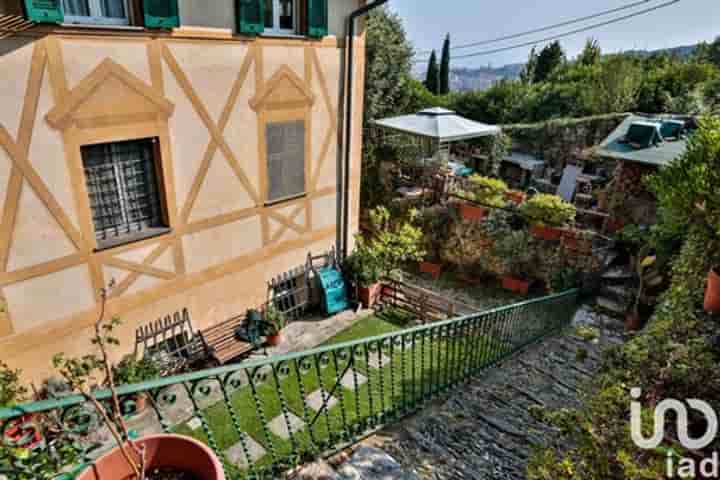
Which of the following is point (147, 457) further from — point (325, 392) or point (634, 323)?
point (634, 323)

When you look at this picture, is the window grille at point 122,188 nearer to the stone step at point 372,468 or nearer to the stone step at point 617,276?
the stone step at point 372,468

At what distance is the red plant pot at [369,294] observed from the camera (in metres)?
9.12

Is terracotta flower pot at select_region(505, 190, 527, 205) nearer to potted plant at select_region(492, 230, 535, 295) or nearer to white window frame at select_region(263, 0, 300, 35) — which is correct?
potted plant at select_region(492, 230, 535, 295)

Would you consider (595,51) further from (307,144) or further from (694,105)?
(307,144)

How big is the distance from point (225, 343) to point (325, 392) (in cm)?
237

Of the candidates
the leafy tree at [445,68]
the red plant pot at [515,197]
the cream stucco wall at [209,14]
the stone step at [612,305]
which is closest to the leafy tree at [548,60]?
the leafy tree at [445,68]

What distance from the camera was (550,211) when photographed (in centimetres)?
984

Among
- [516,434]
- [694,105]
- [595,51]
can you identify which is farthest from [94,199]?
[595,51]

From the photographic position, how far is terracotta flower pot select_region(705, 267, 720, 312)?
4496 millimetres

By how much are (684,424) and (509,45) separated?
22.6 metres

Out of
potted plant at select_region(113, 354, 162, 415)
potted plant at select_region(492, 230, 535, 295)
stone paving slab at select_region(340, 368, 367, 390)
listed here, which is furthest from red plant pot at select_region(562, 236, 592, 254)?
potted plant at select_region(113, 354, 162, 415)

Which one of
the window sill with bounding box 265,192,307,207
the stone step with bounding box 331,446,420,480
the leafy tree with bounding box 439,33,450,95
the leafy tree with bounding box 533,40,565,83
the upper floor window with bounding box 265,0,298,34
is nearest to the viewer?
the stone step with bounding box 331,446,420,480

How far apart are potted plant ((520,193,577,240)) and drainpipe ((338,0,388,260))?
4.41m

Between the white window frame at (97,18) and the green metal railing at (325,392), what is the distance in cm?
411
